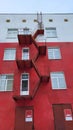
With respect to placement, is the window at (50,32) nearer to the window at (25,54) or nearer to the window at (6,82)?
the window at (25,54)

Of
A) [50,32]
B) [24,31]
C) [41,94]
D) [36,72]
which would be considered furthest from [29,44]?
[41,94]

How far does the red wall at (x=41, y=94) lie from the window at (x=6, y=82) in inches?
14.5

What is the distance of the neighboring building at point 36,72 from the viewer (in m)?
11.7

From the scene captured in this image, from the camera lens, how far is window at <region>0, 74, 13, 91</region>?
1316 cm

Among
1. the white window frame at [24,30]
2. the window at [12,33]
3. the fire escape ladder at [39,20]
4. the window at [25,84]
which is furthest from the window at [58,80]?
the fire escape ladder at [39,20]

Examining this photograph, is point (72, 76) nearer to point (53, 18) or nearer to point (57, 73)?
point (57, 73)

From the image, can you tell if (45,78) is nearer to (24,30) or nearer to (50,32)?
(50,32)

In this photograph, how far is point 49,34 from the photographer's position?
17625mm

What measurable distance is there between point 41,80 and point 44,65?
6.10 ft

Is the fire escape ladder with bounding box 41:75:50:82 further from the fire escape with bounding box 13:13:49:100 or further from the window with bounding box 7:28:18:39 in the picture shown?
the window with bounding box 7:28:18:39

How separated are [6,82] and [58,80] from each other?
175 inches

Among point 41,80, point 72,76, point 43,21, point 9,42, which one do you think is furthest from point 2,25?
point 72,76

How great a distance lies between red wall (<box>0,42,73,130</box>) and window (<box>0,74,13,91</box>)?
14.5 inches

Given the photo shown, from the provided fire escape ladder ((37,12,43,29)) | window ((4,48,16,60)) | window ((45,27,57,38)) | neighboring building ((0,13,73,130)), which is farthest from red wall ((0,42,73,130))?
fire escape ladder ((37,12,43,29))
